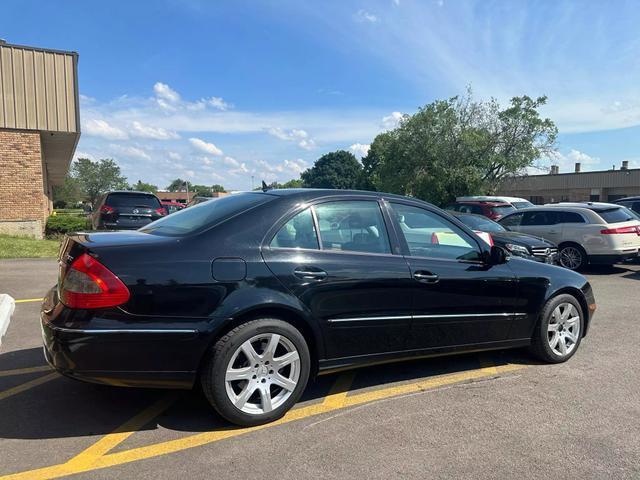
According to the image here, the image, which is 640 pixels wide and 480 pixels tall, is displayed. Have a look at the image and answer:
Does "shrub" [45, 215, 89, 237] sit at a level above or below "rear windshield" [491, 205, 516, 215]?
below

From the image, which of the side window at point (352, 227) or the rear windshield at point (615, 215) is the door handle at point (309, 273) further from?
the rear windshield at point (615, 215)

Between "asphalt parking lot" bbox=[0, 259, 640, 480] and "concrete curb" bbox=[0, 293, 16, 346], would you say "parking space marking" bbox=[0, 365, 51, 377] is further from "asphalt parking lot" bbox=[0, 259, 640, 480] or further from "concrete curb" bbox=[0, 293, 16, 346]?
"concrete curb" bbox=[0, 293, 16, 346]

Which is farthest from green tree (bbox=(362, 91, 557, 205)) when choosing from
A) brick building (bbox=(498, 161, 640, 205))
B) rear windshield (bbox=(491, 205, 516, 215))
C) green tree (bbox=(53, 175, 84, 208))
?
green tree (bbox=(53, 175, 84, 208))

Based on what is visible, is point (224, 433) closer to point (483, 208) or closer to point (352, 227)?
point (352, 227)

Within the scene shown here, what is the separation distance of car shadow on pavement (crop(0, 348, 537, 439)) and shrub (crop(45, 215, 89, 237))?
12618 mm

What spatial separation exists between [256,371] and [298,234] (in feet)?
3.29

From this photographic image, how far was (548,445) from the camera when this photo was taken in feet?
10.1

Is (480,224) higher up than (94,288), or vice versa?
(480,224)

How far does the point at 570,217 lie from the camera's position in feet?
37.0

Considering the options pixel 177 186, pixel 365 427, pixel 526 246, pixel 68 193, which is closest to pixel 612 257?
pixel 526 246

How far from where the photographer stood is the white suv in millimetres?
10414

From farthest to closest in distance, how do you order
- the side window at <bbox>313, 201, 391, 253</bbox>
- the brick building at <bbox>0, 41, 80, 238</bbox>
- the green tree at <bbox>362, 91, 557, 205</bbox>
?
the green tree at <bbox>362, 91, 557, 205</bbox> → the brick building at <bbox>0, 41, 80, 238</bbox> → the side window at <bbox>313, 201, 391, 253</bbox>

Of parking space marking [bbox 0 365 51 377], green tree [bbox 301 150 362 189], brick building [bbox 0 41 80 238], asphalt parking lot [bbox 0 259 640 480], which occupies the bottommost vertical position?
asphalt parking lot [bbox 0 259 640 480]

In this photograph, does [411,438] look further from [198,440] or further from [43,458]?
[43,458]
